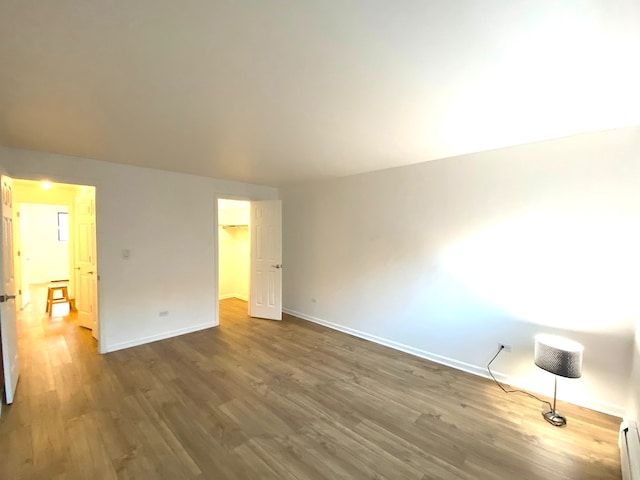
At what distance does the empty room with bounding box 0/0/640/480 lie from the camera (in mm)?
1335

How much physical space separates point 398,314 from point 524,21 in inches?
124

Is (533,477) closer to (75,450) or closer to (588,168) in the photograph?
(588,168)

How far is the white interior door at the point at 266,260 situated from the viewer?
4730 millimetres

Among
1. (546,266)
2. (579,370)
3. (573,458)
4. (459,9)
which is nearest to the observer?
(459,9)

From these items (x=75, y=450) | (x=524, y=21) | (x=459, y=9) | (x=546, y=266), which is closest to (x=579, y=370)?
(x=546, y=266)

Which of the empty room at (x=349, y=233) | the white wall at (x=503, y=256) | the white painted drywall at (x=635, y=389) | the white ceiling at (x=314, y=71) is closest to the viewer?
the white ceiling at (x=314, y=71)

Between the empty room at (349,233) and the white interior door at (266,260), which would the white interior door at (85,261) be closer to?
the empty room at (349,233)

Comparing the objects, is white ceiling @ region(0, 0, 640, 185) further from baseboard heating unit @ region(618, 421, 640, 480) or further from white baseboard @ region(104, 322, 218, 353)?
white baseboard @ region(104, 322, 218, 353)

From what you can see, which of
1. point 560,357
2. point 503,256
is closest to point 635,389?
point 560,357

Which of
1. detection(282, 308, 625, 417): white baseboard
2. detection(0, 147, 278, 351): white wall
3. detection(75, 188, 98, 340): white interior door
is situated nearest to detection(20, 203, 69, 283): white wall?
detection(75, 188, 98, 340): white interior door

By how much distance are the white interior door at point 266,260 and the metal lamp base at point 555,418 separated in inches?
142

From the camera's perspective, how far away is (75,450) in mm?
1890

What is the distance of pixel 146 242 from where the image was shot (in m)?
3.76

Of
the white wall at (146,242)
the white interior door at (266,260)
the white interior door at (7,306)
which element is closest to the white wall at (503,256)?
the white interior door at (266,260)
